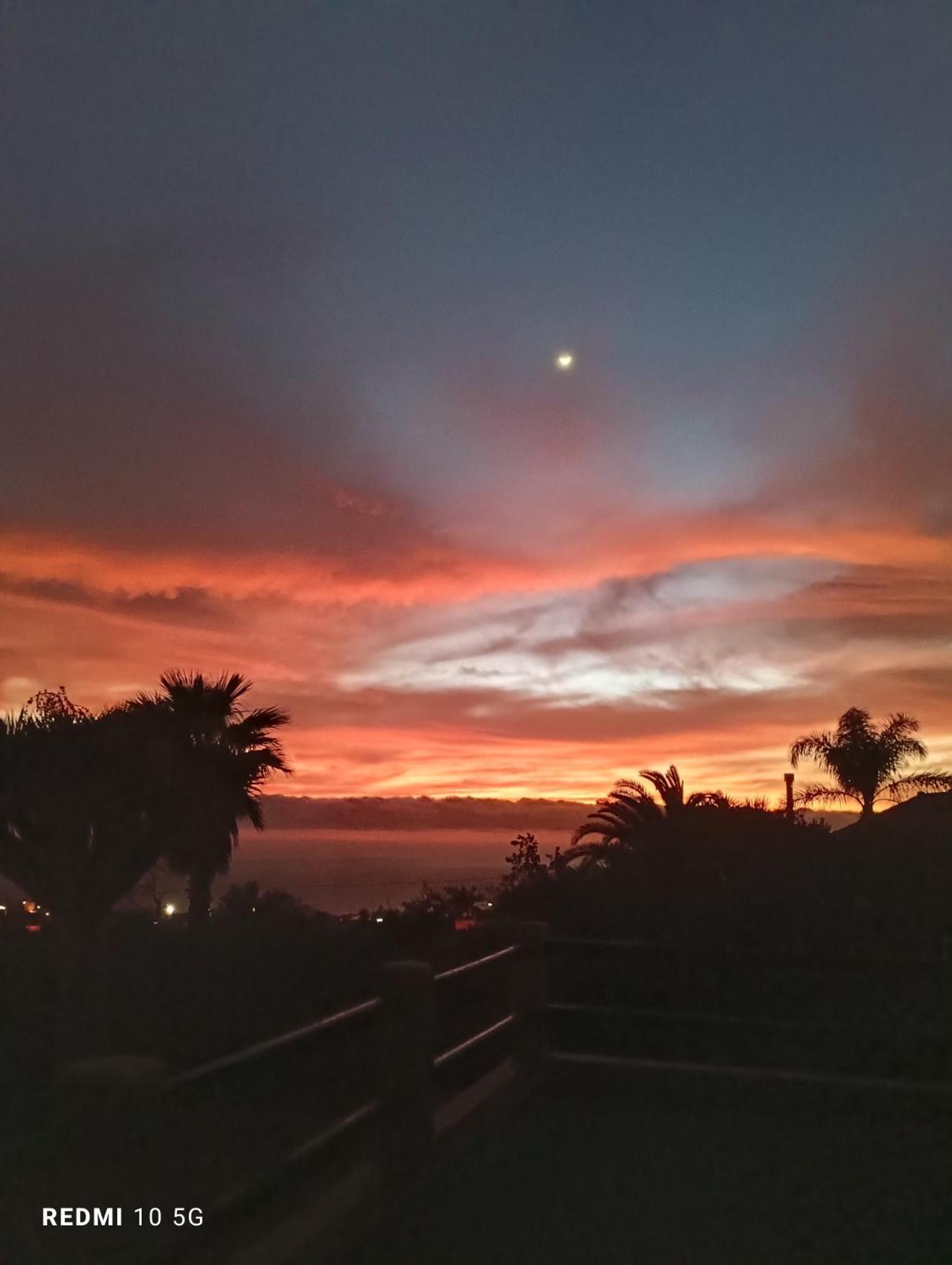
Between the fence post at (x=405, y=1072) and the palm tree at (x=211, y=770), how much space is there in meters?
17.5

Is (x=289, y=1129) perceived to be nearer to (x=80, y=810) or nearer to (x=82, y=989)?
(x=82, y=989)

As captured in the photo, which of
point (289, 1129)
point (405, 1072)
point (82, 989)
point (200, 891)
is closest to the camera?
point (405, 1072)

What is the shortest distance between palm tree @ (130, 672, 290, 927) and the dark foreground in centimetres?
1641

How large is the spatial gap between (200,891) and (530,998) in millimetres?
16509

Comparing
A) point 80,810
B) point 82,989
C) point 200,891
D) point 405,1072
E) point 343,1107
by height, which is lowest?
point 343,1107

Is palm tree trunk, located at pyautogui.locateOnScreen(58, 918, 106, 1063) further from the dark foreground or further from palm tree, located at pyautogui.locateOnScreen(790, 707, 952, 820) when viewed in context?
palm tree, located at pyautogui.locateOnScreen(790, 707, 952, 820)

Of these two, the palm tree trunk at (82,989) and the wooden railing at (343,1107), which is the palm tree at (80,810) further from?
the wooden railing at (343,1107)

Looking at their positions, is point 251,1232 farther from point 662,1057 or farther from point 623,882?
point 623,882

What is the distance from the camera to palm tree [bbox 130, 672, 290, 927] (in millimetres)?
23125

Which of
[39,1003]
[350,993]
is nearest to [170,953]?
[39,1003]

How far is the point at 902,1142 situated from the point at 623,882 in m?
10.2

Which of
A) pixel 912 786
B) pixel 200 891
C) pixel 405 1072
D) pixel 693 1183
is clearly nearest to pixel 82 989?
pixel 200 891

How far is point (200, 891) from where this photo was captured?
23406 mm

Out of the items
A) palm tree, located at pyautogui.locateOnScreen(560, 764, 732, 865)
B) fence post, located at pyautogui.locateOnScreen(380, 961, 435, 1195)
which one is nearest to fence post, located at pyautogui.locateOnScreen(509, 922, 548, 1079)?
fence post, located at pyautogui.locateOnScreen(380, 961, 435, 1195)
